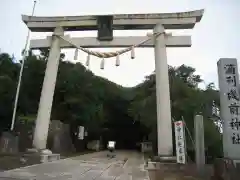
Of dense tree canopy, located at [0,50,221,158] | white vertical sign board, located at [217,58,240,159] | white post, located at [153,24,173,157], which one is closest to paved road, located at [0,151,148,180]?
white post, located at [153,24,173,157]

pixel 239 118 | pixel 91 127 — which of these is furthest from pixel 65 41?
pixel 91 127

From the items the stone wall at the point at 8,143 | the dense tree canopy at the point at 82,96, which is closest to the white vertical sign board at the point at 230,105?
the dense tree canopy at the point at 82,96

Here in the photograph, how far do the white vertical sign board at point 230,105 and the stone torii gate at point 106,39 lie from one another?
4.71 m

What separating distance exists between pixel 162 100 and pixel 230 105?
5.04 metres

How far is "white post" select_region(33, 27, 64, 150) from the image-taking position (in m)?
13.8

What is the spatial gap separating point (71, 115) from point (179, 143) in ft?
43.4

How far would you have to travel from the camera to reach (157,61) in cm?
1411

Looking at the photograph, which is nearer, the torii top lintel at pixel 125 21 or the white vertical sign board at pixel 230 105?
the white vertical sign board at pixel 230 105

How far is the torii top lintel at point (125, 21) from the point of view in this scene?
1434 cm

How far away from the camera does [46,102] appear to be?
→ 14.1 m

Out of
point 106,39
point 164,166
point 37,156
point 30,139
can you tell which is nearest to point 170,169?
point 164,166

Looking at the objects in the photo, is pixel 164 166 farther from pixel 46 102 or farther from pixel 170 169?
pixel 46 102

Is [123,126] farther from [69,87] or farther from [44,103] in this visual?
[44,103]

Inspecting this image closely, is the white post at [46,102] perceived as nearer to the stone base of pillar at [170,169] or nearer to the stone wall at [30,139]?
the stone wall at [30,139]
